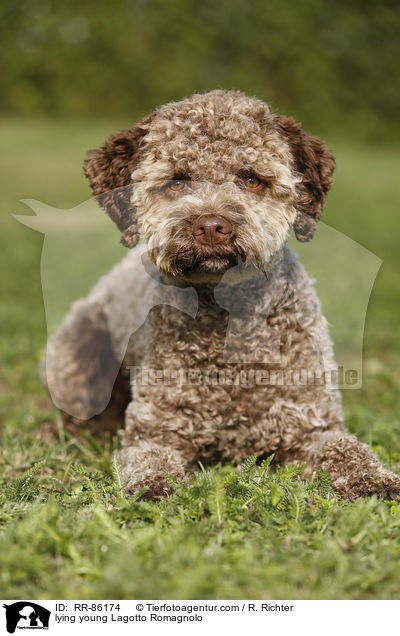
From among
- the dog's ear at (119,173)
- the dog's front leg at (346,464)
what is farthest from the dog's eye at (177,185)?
A: the dog's front leg at (346,464)

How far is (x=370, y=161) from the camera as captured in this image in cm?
2412

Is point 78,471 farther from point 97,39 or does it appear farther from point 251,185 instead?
point 97,39

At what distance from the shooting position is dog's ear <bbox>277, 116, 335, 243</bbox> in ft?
11.3

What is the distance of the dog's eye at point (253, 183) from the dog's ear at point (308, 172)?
8.9 inches

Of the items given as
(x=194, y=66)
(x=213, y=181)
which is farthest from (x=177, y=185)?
(x=194, y=66)

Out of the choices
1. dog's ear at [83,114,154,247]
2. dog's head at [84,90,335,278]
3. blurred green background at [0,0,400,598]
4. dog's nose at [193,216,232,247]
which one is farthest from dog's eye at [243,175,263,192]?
blurred green background at [0,0,400,598]

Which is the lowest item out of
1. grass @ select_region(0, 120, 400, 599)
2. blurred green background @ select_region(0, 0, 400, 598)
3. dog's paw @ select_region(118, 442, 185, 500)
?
grass @ select_region(0, 120, 400, 599)

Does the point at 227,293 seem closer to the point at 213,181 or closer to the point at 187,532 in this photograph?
the point at 213,181

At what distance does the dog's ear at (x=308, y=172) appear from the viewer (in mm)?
3432

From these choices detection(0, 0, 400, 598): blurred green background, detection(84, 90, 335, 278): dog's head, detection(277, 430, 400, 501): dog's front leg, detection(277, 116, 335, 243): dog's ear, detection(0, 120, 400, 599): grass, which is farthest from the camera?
detection(0, 0, 400, 598): blurred green background

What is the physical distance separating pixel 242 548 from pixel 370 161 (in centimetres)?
2341

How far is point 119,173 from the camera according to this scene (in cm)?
353

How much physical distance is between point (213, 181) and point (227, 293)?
583 mm

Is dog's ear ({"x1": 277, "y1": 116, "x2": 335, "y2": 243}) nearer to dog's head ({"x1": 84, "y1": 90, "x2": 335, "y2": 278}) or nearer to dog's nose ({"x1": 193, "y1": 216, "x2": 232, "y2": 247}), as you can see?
dog's head ({"x1": 84, "y1": 90, "x2": 335, "y2": 278})
